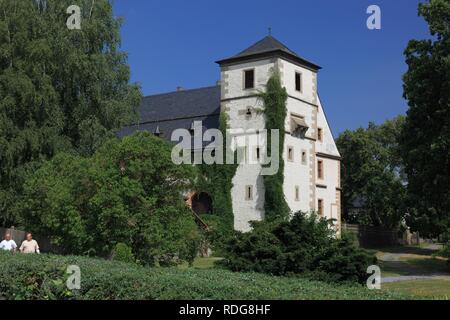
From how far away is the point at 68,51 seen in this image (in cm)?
3578

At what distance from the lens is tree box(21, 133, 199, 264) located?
20.6 metres

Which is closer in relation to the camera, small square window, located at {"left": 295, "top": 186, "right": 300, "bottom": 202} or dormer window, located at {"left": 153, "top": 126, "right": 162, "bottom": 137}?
small square window, located at {"left": 295, "top": 186, "right": 300, "bottom": 202}

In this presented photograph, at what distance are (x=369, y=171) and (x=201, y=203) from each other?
969 inches

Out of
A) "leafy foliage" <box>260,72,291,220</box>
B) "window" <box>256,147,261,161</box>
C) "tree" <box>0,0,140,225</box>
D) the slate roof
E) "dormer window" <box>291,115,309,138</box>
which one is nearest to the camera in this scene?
"tree" <box>0,0,140,225</box>

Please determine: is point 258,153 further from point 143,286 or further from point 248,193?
point 143,286

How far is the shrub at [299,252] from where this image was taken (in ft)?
48.6

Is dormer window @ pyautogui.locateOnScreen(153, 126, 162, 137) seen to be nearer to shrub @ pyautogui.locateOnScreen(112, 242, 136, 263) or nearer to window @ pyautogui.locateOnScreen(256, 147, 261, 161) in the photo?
window @ pyautogui.locateOnScreen(256, 147, 261, 161)

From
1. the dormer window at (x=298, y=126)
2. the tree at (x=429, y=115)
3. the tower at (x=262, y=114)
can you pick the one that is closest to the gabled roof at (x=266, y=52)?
the tower at (x=262, y=114)

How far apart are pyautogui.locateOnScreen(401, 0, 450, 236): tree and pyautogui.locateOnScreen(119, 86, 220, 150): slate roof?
54.7 feet

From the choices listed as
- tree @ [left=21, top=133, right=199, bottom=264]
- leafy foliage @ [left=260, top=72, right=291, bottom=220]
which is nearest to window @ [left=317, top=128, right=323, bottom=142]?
leafy foliage @ [left=260, top=72, right=291, bottom=220]

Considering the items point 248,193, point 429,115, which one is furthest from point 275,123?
point 429,115

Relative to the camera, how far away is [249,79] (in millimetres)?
43656
